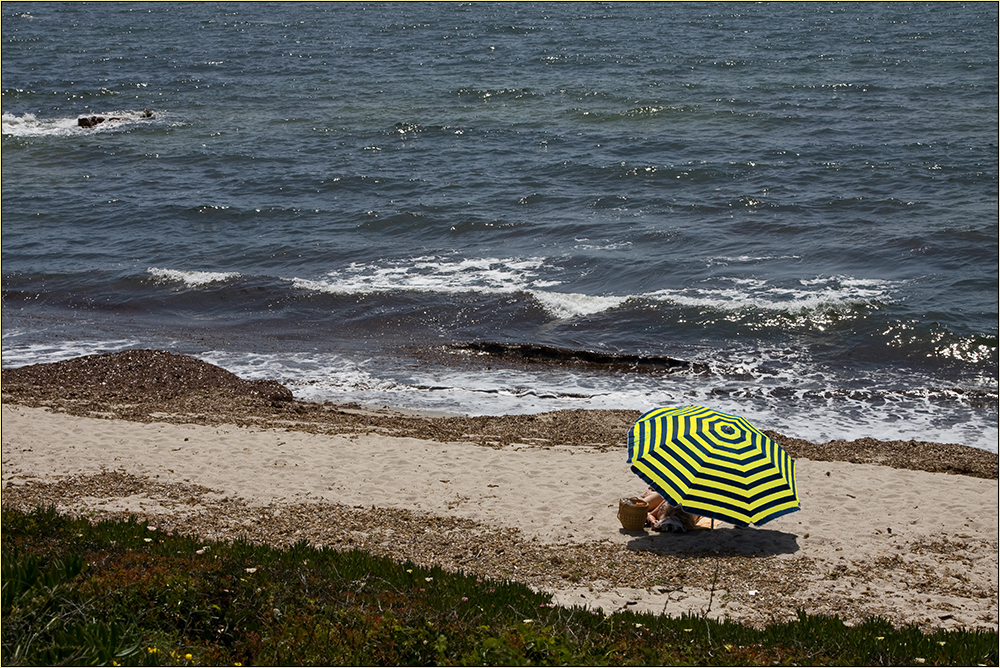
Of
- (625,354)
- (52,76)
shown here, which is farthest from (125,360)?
(52,76)

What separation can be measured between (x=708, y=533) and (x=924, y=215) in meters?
19.5

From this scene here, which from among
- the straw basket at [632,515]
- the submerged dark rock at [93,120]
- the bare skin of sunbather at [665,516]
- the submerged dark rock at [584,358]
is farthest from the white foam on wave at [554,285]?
the submerged dark rock at [93,120]

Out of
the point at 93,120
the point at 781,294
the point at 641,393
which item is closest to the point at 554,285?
the point at 781,294

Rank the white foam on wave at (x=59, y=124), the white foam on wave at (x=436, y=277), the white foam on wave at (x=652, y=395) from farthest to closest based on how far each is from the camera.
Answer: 1. the white foam on wave at (x=59, y=124)
2. the white foam on wave at (x=436, y=277)
3. the white foam on wave at (x=652, y=395)

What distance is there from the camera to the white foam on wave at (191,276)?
24.7m

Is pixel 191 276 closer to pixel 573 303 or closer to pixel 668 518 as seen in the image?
pixel 573 303

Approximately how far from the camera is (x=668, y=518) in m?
11.1

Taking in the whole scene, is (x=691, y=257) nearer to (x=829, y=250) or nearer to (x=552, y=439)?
(x=829, y=250)

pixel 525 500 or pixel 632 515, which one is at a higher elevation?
pixel 632 515

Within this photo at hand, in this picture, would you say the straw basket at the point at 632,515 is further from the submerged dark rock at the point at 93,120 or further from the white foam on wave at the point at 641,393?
the submerged dark rock at the point at 93,120

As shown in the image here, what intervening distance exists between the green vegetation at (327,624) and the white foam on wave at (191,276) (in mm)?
16454

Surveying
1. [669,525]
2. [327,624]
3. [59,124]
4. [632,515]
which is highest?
[327,624]

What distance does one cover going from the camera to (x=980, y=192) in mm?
28891

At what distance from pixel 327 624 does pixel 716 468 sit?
16.6ft
